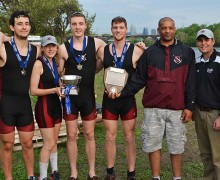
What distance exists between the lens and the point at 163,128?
4.83 m

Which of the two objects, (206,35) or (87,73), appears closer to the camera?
(206,35)

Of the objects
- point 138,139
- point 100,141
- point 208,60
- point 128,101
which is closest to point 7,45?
point 128,101

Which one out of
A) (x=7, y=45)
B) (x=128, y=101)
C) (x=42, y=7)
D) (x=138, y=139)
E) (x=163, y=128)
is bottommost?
(x=138, y=139)

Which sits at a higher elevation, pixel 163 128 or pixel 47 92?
pixel 47 92

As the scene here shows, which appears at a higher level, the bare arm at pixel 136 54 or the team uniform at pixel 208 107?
the bare arm at pixel 136 54

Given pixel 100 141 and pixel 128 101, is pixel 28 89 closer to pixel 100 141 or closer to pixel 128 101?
pixel 128 101

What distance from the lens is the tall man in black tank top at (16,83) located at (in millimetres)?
4637

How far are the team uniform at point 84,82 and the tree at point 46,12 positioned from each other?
109 ft

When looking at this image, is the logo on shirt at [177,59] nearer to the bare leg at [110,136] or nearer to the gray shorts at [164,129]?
the gray shorts at [164,129]

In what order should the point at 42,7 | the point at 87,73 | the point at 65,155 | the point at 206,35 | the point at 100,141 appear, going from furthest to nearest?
the point at 42,7 < the point at 100,141 < the point at 65,155 < the point at 87,73 < the point at 206,35

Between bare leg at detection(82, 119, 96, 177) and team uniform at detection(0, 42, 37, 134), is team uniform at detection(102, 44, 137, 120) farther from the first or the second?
team uniform at detection(0, 42, 37, 134)

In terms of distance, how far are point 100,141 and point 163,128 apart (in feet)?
10.2

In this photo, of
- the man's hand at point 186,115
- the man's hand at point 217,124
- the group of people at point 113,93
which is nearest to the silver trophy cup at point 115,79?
the group of people at point 113,93

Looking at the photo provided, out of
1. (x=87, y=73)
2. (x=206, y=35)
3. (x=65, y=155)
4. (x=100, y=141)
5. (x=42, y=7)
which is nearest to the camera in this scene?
(x=206, y=35)
